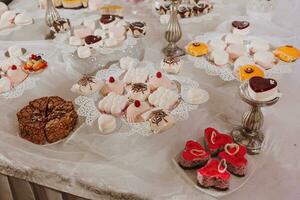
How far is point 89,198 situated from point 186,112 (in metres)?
0.35

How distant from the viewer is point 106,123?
1.04 m

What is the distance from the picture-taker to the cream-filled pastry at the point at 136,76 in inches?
46.6

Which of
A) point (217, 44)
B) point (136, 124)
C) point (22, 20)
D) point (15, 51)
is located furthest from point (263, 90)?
point (22, 20)

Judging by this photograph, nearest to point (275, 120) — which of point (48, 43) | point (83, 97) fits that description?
point (83, 97)

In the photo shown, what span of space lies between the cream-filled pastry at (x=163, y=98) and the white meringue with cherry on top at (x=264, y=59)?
332 millimetres

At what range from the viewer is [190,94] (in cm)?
112

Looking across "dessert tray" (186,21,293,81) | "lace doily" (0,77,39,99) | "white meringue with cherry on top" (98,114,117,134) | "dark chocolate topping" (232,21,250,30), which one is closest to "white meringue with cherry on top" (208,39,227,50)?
"dessert tray" (186,21,293,81)

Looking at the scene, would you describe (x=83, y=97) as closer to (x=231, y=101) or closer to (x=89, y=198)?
(x=89, y=198)

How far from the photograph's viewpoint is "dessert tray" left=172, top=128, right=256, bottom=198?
2.86 feet

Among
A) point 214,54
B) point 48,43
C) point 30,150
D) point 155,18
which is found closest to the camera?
point 30,150

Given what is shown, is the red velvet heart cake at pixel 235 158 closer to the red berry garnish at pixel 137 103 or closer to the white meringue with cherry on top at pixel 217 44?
the red berry garnish at pixel 137 103

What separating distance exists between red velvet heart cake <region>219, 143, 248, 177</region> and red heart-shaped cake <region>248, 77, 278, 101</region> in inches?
5.2

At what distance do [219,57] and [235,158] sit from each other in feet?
1.48

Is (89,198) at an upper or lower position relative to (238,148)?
lower
